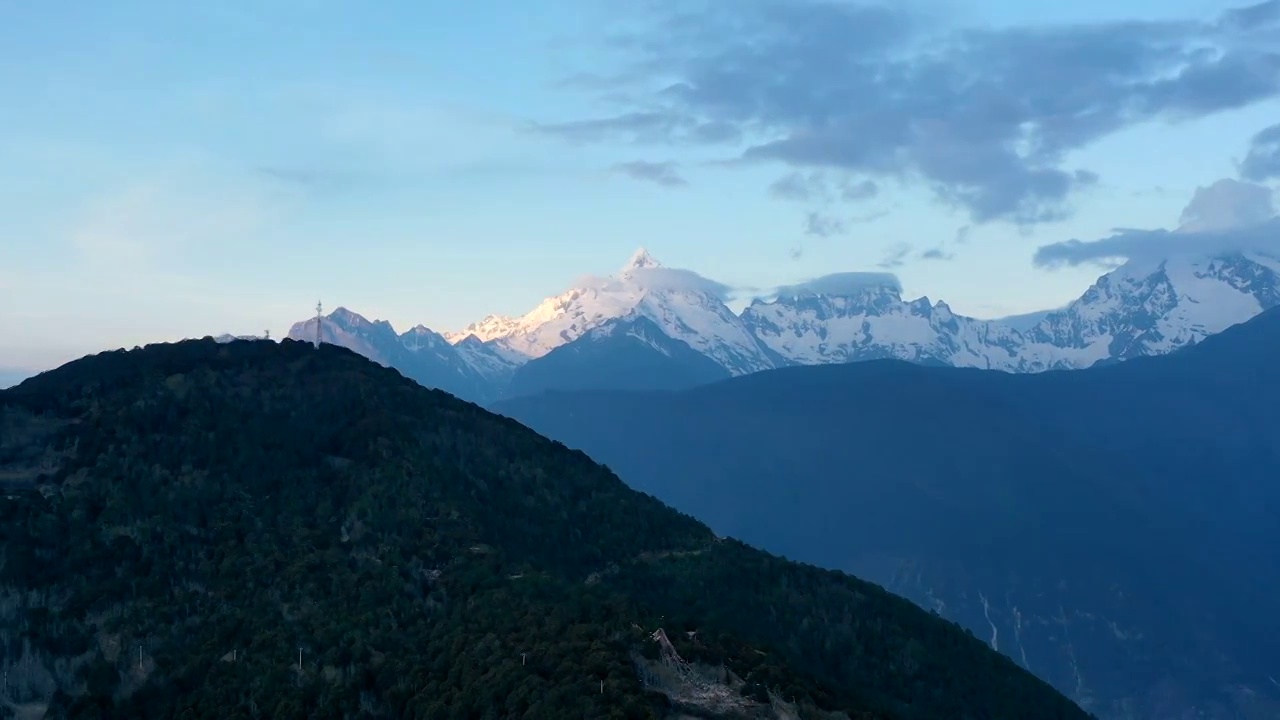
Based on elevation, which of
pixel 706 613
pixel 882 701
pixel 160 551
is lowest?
pixel 882 701

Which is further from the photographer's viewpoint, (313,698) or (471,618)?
(471,618)

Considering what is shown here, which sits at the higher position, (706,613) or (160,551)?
(160,551)

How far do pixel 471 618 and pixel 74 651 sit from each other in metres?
48.7

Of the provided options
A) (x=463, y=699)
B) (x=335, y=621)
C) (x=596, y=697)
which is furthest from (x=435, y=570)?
(x=596, y=697)

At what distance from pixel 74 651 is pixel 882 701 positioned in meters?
107

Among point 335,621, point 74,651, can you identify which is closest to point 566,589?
point 335,621

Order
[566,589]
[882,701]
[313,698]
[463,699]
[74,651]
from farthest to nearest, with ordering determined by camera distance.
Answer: [882,701]
[566,589]
[74,651]
[313,698]
[463,699]

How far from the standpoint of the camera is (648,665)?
149 m

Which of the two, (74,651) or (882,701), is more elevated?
(74,651)

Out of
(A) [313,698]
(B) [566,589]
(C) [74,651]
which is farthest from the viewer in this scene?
(B) [566,589]

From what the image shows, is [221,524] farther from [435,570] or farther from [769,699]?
[769,699]

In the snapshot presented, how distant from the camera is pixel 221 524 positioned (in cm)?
19750

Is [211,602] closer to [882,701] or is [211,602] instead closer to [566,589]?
[566,589]

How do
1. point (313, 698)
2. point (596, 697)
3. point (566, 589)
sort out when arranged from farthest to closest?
point (566, 589) < point (313, 698) < point (596, 697)
